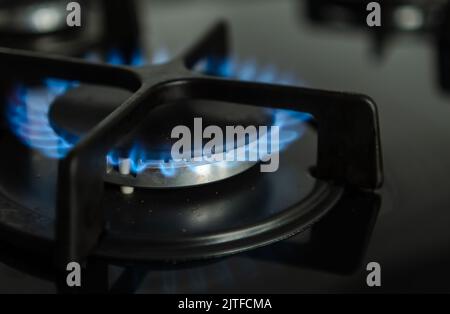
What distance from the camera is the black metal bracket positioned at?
46 cm

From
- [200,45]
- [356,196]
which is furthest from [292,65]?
[356,196]

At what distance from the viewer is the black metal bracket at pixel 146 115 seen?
46 centimetres

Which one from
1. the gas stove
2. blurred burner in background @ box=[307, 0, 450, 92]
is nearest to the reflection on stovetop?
the gas stove

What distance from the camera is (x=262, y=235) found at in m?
0.52

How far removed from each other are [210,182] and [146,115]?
85 mm

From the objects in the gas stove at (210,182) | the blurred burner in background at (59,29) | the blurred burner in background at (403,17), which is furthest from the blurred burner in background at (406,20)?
the blurred burner in background at (59,29)

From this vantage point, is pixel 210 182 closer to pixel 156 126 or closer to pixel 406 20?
pixel 156 126

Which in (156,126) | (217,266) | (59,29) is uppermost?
(59,29)

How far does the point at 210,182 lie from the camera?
570 mm

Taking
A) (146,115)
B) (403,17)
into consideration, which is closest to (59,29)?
(146,115)

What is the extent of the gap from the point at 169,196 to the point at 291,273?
131 mm

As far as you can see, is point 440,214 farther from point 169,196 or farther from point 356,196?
point 169,196

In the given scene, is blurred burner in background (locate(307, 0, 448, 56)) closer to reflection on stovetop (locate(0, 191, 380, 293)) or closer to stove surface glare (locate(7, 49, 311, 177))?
stove surface glare (locate(7, 49, 311, 177))

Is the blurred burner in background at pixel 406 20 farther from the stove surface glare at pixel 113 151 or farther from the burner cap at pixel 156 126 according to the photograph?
the burner cap at pixel 156 126
